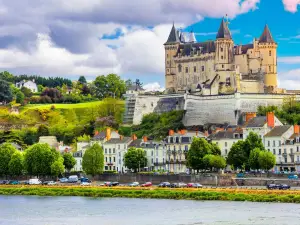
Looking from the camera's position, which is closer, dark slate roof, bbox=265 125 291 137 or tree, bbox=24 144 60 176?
dark slate roof, bbox=265 125 291 137

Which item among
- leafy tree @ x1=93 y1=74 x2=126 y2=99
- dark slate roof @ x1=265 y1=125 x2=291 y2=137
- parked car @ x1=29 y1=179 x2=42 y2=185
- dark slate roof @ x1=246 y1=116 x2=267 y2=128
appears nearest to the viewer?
parked car @ x1=29 y1=179 x2=42 y2=185

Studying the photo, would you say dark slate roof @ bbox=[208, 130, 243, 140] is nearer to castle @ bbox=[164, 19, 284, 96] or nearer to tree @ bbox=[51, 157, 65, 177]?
tree @ bbox=[51, 157, 65, 177]

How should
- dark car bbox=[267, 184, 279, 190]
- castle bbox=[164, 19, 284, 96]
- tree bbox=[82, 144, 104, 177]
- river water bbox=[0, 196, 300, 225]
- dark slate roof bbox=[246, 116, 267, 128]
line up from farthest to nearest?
1. castle bbox=[164, 19, 284, 96]
2. dark slate roof bbox=[246, 116, 267, 128]
3. tree bbox=[82, 144, 104, 177]
4. dark car bbox=[267, 184, 279, 190]
5. river water bbox=[0, 196, 300, 225]

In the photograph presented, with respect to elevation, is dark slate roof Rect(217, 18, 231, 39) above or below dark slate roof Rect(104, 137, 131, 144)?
above

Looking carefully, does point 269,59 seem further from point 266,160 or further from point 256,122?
point 266,160

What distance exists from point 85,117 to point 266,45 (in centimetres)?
3009

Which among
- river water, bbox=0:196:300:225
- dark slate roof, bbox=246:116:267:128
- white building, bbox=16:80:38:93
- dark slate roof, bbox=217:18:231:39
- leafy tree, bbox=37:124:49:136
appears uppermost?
white building, bbox=16:80:38:93

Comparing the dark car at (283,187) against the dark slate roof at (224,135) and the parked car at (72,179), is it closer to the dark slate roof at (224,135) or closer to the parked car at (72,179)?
the dark slate roof at (224,135)

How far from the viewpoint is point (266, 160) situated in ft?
251

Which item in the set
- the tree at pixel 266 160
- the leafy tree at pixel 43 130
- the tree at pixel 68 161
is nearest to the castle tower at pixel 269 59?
the leafy tree at pixel 43 130

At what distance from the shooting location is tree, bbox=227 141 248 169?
79.6 m

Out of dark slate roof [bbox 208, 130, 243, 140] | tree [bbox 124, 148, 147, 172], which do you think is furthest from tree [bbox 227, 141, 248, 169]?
tree [bbox 124, 148, 147, 172]

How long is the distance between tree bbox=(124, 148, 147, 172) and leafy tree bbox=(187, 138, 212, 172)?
25.5 feet

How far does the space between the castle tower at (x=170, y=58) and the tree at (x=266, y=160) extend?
4783cm
